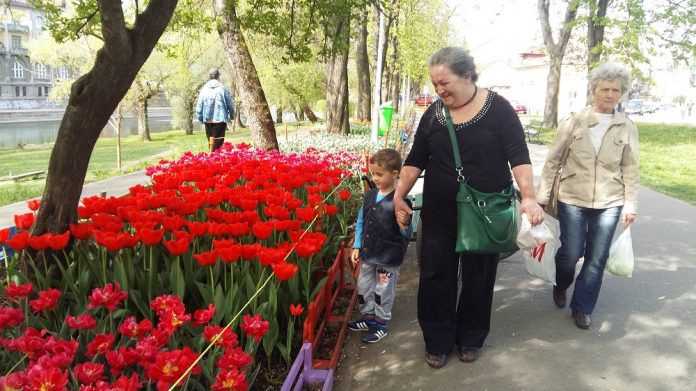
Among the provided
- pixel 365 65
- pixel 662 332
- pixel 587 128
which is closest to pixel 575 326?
pixel 662 332

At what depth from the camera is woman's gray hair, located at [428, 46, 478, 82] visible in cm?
283

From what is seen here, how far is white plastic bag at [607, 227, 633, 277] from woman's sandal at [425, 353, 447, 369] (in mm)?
1467

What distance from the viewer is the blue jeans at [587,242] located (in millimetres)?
3713

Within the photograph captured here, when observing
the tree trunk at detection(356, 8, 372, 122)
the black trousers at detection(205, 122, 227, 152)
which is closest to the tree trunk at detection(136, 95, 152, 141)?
the tree trunk at detection(356, 8, 372, 122)

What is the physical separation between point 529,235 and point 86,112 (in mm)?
2629

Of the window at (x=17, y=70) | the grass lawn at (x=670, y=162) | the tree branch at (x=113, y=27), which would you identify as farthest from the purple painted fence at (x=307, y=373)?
the window at (x=17, y=70)

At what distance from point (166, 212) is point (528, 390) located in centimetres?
241

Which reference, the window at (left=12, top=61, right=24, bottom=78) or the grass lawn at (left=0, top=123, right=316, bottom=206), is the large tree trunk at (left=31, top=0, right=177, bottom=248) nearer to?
the grass lawn at (left=0, top=123, right=316, bottom=206)

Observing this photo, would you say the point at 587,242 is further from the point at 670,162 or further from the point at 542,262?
the point at 670,162

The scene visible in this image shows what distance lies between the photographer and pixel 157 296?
268 cm

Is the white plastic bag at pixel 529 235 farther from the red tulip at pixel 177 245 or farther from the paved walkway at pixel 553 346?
the red tulip at pixel 177 245

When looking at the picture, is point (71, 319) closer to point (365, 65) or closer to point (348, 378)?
point (348, 378)

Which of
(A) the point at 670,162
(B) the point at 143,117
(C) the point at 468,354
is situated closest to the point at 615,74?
(C) the point at 468,354

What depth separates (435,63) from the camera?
287cm
